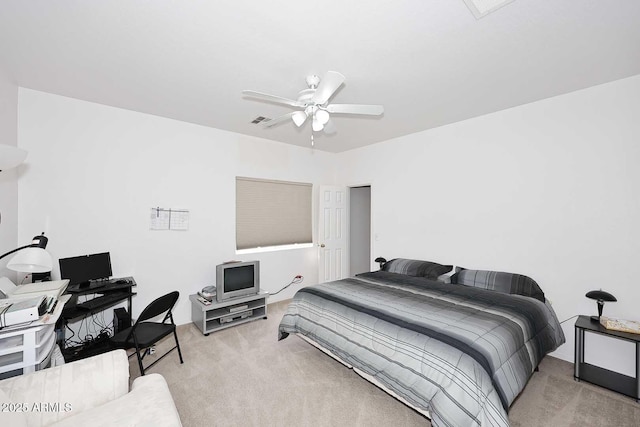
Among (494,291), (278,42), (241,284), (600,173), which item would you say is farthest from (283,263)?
(600,173)

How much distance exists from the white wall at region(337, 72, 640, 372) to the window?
1.86 meters

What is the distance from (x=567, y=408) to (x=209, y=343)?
3.34 meters

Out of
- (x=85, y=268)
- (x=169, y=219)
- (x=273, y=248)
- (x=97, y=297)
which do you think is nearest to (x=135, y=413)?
(x=97, y=297)

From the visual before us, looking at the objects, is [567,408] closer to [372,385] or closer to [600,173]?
[372,385]

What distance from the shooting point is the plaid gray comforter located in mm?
1610

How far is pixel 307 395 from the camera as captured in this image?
221 cm

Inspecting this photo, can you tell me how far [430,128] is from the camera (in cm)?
386

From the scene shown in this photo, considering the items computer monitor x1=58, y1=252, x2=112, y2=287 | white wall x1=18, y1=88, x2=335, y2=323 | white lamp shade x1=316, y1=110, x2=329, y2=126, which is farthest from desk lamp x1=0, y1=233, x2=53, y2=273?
white lamp shade x1=316, y1=110, x2=329, y2=126

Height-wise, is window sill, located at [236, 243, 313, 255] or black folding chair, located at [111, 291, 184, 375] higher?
window sill, located at [236, 243, 313, 255]

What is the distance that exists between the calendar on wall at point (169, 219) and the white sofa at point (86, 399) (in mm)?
2036

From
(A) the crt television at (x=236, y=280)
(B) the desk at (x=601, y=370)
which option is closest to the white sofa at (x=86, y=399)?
(A) the crt television at (x=236, y=280)

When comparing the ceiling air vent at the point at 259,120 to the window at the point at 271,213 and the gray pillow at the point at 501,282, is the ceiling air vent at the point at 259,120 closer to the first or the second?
the window at the point at 271,213

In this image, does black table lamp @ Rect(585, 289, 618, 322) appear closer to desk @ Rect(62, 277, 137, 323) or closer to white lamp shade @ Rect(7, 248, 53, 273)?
white lamp shade @ Rect(7, 248, 53, 273)

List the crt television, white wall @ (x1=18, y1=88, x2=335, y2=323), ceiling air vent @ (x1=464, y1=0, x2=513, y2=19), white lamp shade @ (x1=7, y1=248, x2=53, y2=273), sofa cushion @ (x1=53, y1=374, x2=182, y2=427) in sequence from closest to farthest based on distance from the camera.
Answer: sofa cushion @ (x1=53, y1=374, x2=182, y2=427) < ceiling air vent @ (x1=464, y1=0, x2=513, y2=19) < white lamp shade @ (x1=7, y1=248, x2=53, y2=273) < white wall @ (x1=18, y1=88, x2=335, y2=323) < the crt television
